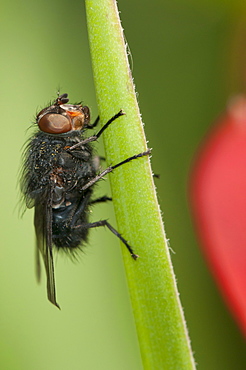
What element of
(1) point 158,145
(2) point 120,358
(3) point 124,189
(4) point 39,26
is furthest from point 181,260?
(3) point 124,189

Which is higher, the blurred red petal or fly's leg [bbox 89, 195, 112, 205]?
fly's leg [bbox 89, 195, 112, 205]

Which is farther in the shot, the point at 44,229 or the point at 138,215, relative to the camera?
the point at 44,229

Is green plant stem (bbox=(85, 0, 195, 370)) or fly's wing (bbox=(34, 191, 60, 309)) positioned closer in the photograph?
green plant stem (bbox=(85, 0, 195, 370))

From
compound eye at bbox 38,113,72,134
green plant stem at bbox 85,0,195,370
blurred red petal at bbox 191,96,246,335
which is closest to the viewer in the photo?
green plant stem at bbox 85,0,195,370

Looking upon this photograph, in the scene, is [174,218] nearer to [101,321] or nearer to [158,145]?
[158,145]

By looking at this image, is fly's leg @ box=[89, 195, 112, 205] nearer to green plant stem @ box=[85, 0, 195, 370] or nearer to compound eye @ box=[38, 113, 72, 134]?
compound eye @ box=[38, 113, 72, 134]

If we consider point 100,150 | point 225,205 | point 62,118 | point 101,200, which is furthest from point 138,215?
point 100,150

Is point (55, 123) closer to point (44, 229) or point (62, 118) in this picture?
point (62, 118)

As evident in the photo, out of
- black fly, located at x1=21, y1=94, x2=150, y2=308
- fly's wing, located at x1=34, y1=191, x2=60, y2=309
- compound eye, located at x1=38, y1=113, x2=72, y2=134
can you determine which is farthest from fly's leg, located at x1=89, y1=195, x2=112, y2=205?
compound eye, located at x1=38, y1=113, x2=72, y2=134
